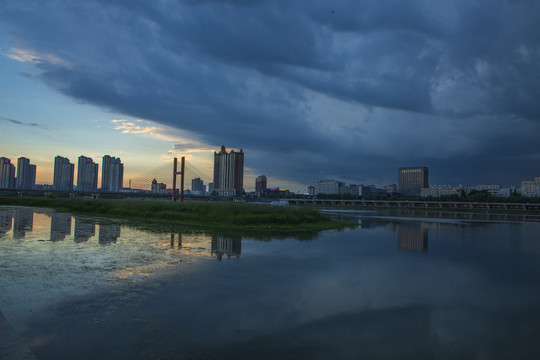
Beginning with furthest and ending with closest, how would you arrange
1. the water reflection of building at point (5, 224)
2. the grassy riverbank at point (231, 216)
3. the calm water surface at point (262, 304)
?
the grassy riverbank at point (231, 216)
the water reflection of building at point (5, 224)
the calm water surface at point (262, 304)

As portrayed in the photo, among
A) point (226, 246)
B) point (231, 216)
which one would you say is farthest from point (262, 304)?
point (231, 216)

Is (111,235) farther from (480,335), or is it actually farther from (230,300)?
(480,335)

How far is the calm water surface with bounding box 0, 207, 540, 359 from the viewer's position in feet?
23.0

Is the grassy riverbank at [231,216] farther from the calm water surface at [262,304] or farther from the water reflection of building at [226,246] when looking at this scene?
the calm water surface at [262,304]

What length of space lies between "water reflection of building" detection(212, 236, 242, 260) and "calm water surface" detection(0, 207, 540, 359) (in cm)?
16

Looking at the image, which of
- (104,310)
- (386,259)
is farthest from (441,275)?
(104,310)

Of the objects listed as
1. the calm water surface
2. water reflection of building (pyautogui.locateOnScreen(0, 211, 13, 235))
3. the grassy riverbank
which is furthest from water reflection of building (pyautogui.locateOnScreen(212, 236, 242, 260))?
water reflection of building (pyautogui.locateOnScreen(0, 211, 13, 235))

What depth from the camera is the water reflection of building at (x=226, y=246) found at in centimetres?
1743

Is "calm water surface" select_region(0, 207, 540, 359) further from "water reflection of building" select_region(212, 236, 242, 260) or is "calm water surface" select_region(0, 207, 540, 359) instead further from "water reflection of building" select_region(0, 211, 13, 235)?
"water reflection of building" select_region(0, 211, 13, 235)

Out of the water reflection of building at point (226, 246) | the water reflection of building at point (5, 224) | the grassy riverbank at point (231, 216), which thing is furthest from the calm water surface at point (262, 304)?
the grassy riverbank at point (231, 216)

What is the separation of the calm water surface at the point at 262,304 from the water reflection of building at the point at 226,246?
16cm

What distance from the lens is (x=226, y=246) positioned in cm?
1978

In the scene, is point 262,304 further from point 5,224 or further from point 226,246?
point 5,224

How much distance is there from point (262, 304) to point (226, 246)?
10.5 meters
